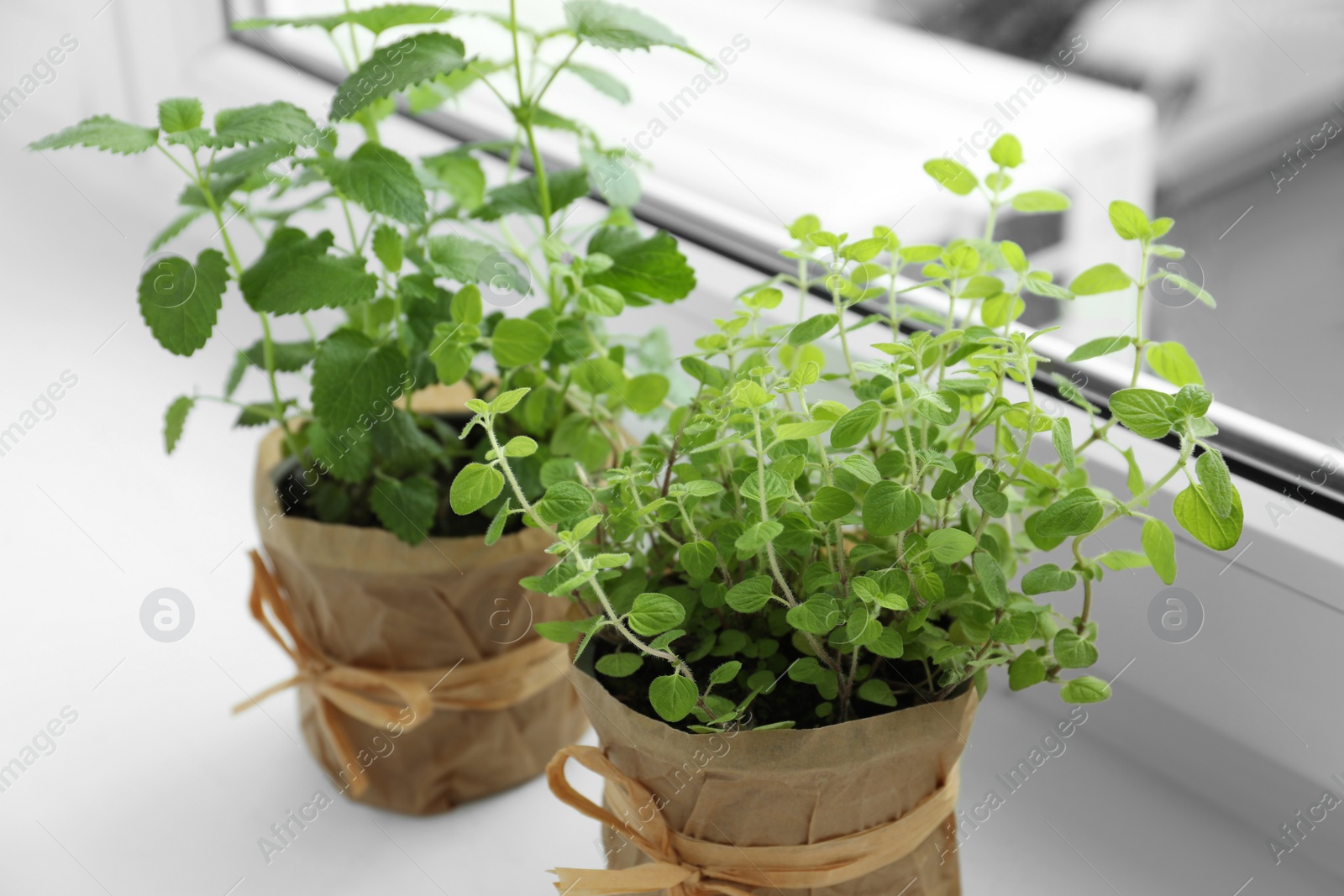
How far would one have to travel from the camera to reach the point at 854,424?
58 centimetres

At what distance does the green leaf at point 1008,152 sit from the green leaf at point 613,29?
20cm

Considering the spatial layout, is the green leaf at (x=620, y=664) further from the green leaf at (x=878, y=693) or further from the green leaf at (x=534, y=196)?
the green leaf at (x=534, y=196)

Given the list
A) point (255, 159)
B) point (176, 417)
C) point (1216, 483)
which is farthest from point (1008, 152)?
point (176, 417)

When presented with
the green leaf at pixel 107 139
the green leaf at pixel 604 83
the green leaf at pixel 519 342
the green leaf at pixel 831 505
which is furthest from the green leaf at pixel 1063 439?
the green leaf at pixel 107 139

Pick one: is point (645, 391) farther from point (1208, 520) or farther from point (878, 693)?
point (1208, 520)

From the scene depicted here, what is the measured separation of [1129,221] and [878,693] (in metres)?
0.28

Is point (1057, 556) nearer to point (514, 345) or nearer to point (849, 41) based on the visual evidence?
point (514, 345)

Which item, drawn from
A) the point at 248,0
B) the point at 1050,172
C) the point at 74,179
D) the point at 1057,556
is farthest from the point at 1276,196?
the point at 74,179

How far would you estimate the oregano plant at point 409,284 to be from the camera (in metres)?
0.73

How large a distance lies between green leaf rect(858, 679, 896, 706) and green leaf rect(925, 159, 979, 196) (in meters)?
0.28

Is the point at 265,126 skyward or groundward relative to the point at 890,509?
skyward

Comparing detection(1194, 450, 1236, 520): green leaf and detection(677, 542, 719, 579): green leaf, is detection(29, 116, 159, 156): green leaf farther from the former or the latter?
detection(1194, 450, 1236, 520): green leaf

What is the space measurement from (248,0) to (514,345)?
113 cm

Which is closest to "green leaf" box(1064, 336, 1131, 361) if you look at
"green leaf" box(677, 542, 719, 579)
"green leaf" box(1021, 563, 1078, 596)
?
"green leaf" box(1021, 563, 1078, 596)
